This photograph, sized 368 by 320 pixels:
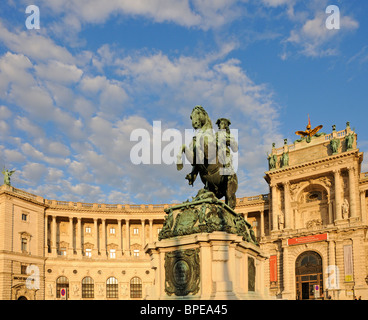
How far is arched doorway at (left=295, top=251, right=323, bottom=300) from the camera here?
5778 centimetres

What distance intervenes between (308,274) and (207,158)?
49.9 metres

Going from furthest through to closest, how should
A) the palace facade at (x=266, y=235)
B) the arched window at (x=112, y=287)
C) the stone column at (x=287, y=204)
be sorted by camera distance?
1. the arched window at (x=112, y=287)
2. the stone column at (x=287, y=204)
3. the palace facade at (x=266, y=235)

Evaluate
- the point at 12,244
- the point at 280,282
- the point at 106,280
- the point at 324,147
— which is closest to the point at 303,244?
the point at 280,282

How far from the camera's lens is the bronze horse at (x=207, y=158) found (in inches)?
565

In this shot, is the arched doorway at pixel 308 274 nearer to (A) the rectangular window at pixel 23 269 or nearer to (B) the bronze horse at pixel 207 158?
Answer: (A) the rectangular window at pixel 23 269

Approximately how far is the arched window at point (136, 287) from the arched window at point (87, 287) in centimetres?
638

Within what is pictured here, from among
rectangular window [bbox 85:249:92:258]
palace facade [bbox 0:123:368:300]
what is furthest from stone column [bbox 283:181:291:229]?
rectangular window [bbox 85:249:92:258]

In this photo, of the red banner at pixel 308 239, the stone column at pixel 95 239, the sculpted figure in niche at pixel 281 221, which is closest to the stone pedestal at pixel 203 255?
the red banner at pixel 308 239

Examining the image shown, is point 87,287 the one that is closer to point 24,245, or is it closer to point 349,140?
point 24,245

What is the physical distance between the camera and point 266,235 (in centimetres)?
6981

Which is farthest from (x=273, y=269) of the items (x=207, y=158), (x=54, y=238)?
(x=207, y=158)

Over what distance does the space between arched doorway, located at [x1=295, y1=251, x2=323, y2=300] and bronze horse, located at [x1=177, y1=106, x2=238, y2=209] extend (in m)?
46.8
